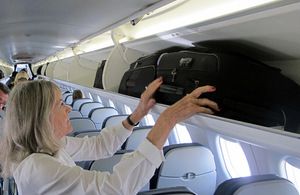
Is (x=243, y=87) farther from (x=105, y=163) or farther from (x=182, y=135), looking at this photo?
(x=182, y=135)

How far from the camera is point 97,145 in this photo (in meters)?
1.78

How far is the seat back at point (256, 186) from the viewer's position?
0.85m

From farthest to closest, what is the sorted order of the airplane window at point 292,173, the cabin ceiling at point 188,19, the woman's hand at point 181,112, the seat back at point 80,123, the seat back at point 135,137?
the seat back at point 80,123
the seat back at point 135,137
the airplane window at point 292,173
the woman's hand at point 181,112
the cabin ceiling at point 188,19

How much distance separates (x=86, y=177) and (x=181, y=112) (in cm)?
61

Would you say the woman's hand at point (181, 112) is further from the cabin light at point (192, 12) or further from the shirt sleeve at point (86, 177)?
the cabin light at point (192, 12)

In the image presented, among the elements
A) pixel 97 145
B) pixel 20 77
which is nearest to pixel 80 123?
pixel 97 145

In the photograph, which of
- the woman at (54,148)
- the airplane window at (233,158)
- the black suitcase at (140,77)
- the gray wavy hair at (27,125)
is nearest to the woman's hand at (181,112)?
the woman at (54,148)

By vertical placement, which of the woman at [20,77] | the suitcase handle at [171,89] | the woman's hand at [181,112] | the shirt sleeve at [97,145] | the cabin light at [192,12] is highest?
the cabin light at [192,12]

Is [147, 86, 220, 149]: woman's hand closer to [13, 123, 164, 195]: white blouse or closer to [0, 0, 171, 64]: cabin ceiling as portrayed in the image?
[13, 123, 164, 195]: white blouse

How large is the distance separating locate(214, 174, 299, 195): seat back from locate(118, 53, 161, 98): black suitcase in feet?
3.72

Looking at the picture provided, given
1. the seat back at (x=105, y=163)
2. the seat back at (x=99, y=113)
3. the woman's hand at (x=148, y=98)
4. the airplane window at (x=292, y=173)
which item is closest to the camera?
the woman's hand at (x=148, y=98)

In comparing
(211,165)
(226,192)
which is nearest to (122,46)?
(211,165)

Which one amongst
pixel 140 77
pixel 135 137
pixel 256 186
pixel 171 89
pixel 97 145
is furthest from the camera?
pixel 135 137

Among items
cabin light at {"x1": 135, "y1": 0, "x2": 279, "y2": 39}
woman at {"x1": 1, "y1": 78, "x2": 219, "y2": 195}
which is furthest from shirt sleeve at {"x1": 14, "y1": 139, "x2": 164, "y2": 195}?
cabin light at {"x1": 135, "y1": 0, "x2": 279, "y2": 39}
